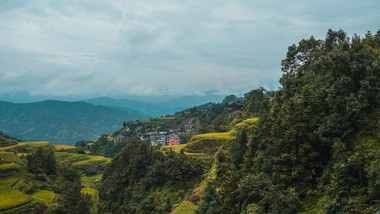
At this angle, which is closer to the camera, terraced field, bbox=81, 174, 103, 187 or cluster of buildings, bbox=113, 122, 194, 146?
terraced field, bbox=81, 174, 103, 187

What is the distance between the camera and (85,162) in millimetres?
71938

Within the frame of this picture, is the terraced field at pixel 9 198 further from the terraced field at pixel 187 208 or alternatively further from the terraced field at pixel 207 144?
the terraced field at pixel 207 144

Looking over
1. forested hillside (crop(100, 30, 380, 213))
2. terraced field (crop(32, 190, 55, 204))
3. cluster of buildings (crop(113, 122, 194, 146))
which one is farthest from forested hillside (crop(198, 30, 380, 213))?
cluster of buildings (crop(113, 122, 194, 146))

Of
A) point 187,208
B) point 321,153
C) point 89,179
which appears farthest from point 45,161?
point 321,153

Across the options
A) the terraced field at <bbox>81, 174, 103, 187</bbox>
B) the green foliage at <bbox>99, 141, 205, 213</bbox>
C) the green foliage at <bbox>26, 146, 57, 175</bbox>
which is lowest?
the terraced field at <bbox>81, 174, 103, 187</bbox>

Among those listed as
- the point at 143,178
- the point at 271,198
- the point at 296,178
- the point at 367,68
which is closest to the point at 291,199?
the point at 271,198

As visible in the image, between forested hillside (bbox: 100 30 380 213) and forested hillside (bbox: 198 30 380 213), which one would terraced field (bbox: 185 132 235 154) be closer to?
forested hillside (bbox: 100 30 380 213)

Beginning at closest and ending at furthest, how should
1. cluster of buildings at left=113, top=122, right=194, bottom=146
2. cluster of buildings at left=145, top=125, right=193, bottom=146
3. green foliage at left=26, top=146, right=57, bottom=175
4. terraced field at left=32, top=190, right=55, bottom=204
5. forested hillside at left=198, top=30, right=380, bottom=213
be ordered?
forested hillside at left=198, top=30, right=380, bottom=213, terraced field at left=32, top=190, right=55, bottom=204, green foliage at left=26, top=146, right=57, bottom=175, cluster of buildings at left=145, top=125, right=193, bottom=146, cluster of buildings at left=113, top=122, right=194, bottom=146

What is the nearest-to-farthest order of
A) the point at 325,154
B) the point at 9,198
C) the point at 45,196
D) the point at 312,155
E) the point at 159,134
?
the point at 312,155, the point at 325,154, the point at 9,198, the point at 45,196, the point at 159,134

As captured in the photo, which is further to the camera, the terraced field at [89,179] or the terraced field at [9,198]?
the terraced field at [89,179]

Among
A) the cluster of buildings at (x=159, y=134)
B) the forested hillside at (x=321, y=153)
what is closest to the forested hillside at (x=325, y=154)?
the forested hillside at (x=321, y=153)

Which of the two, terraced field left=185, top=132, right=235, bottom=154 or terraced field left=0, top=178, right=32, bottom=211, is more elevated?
terraced field left=185, top=132, right=235, bottom=154

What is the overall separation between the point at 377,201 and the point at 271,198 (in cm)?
462

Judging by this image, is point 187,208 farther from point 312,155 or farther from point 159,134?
point 159,134
